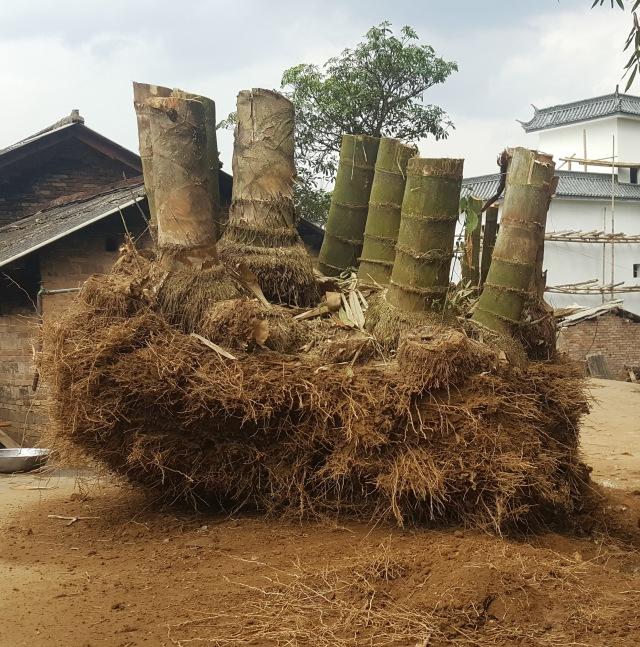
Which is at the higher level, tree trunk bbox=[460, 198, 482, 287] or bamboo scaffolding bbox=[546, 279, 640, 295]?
bamboo scaffolding bbox=[546, 279, 640, 295]

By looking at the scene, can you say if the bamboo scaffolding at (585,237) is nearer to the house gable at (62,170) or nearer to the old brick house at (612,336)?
the old brick house at (612,336)

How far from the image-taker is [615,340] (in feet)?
85.6

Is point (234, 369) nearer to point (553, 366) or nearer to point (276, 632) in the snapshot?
point (276, 632)

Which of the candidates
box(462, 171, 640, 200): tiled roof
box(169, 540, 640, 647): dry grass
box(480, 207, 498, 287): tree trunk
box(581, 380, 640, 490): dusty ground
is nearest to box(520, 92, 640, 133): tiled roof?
box(462, 171, 640, 200): tiled roof

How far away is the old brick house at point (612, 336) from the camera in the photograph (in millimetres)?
25203

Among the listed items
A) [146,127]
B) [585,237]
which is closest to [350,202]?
[146,127]

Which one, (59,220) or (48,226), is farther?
(59,220)

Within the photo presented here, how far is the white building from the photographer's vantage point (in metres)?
30.8

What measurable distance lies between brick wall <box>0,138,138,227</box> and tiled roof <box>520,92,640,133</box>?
25.1 m

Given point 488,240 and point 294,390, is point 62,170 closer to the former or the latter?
point 488,240

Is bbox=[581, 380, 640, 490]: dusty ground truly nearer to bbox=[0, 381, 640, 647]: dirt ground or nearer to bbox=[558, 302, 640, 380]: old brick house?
bbox=[0, 381, 640, 647]: dirt ground

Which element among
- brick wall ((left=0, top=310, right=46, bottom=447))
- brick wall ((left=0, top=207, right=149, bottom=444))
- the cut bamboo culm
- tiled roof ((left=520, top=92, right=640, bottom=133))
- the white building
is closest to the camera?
the cut bamboo culm

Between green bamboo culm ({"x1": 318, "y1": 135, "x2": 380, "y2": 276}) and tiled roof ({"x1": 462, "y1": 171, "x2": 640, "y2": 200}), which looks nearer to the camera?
green bamboo culm ({"x1": 318, "y1": 135, "x2": 380, "y2": 276})

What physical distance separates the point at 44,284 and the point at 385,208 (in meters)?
6.79
